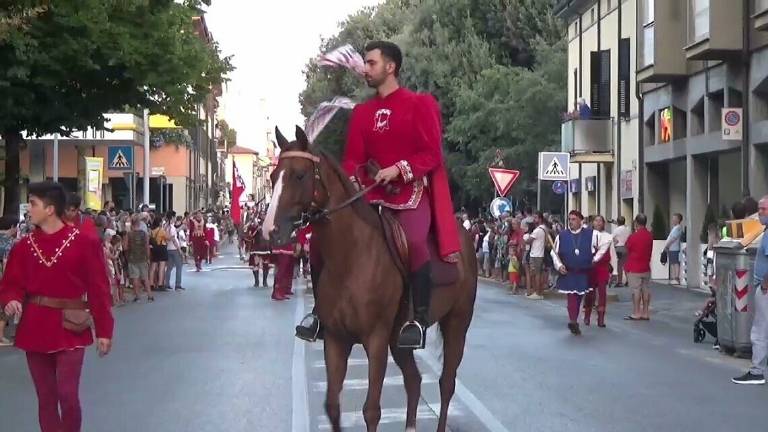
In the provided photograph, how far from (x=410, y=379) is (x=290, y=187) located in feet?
6.98

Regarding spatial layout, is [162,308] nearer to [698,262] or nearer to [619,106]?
[698,262]

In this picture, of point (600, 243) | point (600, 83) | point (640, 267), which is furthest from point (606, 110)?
point (600, 243)

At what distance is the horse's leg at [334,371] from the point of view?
7.30 meters

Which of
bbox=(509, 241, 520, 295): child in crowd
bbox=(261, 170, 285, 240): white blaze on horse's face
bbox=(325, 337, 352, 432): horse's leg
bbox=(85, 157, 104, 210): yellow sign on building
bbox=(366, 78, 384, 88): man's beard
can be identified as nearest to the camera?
bbox=(261, 170, 285, 240): white blaze on horse's face

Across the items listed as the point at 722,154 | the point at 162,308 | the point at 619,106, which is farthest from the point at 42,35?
the point at 619,106

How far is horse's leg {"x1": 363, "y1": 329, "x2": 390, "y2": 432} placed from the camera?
23.8ft

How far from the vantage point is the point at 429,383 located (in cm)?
1236

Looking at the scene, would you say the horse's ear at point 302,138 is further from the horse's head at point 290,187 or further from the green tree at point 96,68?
→ the green tree at point 96,68

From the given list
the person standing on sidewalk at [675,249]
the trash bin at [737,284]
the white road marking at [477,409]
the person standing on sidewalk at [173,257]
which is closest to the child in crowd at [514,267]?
the person standing on sidewalk at [675,249]

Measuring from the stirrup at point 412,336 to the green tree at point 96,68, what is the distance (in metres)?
11.7

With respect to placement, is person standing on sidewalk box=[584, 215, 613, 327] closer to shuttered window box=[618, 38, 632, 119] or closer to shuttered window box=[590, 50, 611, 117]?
shuttered window box=[618, 38, 632, 119]

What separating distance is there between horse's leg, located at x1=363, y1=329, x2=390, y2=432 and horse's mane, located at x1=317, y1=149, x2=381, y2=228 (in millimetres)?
677

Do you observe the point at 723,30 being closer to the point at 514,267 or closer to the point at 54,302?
the point at 514,267

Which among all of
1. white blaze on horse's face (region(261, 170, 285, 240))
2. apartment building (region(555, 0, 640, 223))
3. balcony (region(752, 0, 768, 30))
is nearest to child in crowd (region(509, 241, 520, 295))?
apartment building (region(555, 0, 640, 223))
